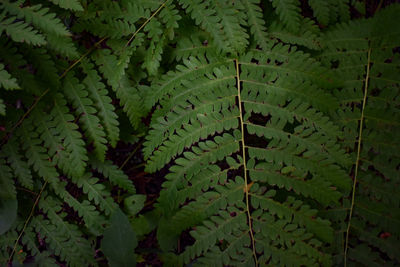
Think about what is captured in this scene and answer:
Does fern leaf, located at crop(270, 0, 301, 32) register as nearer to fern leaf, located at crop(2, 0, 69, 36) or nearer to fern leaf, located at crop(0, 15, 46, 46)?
fern leaf, located at crop(2, 0, 69, 36)

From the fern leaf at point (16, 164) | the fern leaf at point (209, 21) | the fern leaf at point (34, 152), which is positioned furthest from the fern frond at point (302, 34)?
the fern leaf at point (16, 164)

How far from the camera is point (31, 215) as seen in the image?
92.7 inches

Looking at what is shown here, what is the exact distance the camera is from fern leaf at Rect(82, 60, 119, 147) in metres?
2.15

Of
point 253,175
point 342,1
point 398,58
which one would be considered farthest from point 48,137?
point 398,58

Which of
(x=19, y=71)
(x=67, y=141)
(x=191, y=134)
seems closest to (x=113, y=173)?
(x=67, y=141)

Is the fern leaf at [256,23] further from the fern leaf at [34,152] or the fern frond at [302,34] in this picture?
the fern leaf at [34,152]

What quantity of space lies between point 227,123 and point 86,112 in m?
0.93

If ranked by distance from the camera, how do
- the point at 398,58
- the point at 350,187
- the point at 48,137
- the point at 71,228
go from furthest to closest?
the point at 71,228 < the point at 48,137 < the point at 398,58 < the point at 350,187

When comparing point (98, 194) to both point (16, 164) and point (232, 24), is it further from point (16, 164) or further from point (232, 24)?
point (232, 24)

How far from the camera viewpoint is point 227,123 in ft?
6.35

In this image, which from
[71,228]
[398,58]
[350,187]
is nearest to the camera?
[350,187]

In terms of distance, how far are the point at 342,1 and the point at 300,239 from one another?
151 centimetres

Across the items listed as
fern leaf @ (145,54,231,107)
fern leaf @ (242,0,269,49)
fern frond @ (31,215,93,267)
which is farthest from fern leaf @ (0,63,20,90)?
fern leaf @ (242,0,269,49)

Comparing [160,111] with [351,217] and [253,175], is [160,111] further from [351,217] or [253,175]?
[351,217]
